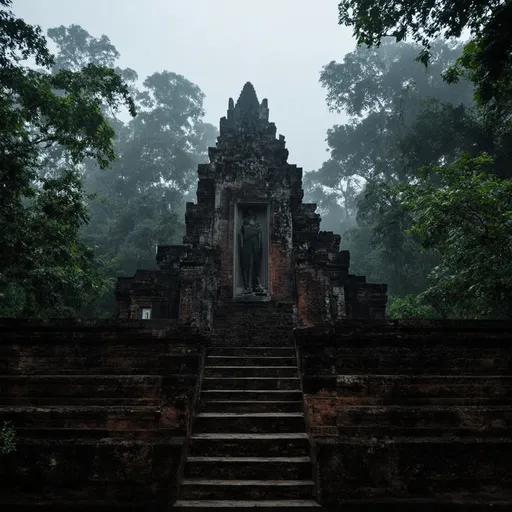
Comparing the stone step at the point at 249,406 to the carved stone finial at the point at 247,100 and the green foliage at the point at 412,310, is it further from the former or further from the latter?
the carved stone finial at the point at 247,100

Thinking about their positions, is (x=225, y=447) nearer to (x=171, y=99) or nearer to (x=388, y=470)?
(x=388, y=470)

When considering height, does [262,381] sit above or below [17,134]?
below

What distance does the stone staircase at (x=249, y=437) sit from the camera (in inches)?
164

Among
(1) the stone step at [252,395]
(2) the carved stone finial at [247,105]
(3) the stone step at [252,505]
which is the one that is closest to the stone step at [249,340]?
(1) the stone step at [252,395]

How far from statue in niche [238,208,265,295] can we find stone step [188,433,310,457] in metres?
6.37

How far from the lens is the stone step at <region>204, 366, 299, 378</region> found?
21.1 feet

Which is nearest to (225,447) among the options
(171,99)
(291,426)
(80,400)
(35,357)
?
(291,426)

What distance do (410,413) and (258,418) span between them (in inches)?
73.5

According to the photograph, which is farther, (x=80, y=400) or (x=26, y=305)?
(x=26, y=305)

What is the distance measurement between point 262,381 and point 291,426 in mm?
1087

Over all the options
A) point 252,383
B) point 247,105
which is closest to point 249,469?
point 252,383

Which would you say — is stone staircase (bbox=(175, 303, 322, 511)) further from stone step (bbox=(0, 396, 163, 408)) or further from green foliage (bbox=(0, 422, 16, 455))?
green foliage (bbox=(0, 422, 16, 455))

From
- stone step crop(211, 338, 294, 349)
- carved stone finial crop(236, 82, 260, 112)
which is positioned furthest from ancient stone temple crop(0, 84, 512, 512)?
carved stone finial crop(236, 82, 260, 112)

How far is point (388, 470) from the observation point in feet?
12.9
